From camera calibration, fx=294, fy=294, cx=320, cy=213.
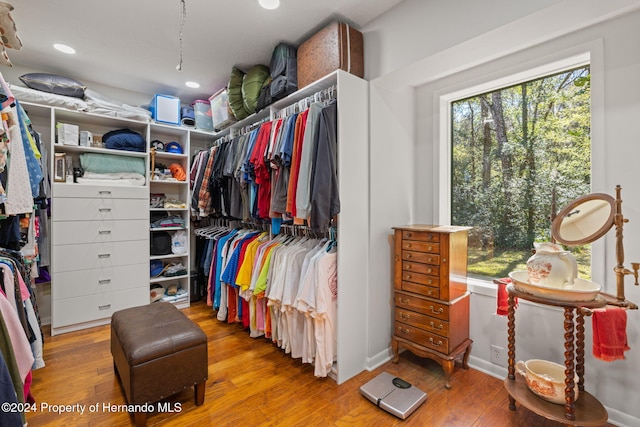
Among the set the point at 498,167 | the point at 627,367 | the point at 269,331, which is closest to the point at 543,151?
the point at 498,167

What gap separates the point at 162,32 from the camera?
2355 millimetres

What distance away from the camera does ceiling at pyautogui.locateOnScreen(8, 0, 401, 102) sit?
2.04 m

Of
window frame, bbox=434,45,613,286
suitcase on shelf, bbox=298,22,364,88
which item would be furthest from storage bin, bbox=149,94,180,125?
window frame, bbox=434,45,613,286

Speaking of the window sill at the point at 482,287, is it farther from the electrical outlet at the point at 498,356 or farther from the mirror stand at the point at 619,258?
the mirror stand at the point at 619,258

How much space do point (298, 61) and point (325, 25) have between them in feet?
1.09

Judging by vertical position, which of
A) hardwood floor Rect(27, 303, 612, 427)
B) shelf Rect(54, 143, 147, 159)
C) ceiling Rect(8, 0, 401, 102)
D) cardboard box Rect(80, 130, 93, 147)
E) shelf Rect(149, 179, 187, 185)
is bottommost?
hardwood floor Rect(27, 303, 612, 427)

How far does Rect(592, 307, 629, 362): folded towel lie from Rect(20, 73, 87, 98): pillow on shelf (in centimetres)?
436

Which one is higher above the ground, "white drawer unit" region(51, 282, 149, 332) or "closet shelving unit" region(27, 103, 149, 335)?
"closet shelving unit" region(27, 103, 149, 335)

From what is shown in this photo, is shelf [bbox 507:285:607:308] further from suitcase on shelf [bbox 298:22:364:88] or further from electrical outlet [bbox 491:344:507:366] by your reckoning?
suitcase on shelf [bbox 298:22:364:88]

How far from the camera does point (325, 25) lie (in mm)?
2252

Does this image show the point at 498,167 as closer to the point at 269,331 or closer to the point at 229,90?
the point at 269,331

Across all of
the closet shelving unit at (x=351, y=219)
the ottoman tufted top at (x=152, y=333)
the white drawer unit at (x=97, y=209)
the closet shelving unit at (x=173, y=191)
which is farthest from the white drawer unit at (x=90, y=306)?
the closet shelving unit at (x=351, y=219)

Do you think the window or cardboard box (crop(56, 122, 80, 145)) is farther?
cardboard box (crop(56, 122, 80, 145))

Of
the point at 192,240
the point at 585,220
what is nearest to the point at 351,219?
the point at 585,220
